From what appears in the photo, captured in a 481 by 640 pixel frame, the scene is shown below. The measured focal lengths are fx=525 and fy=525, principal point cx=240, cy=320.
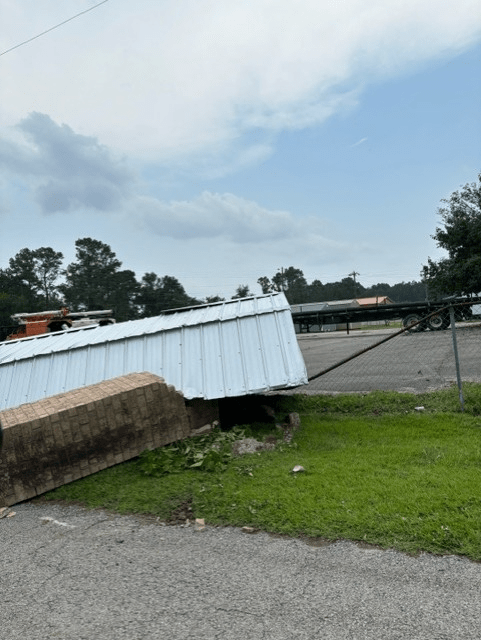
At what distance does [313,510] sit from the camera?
14.8ft

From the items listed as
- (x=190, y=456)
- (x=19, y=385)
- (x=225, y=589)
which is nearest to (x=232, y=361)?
(x=190, y=456)

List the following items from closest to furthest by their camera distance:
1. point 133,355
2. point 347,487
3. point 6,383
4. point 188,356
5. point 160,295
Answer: point 347,487 < point 188,356 < point 133,355 < point 6,383 < point 160,295

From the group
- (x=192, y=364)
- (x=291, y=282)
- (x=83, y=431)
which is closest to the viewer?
(x=83, y=431)

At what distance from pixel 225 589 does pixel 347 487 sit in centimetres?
182

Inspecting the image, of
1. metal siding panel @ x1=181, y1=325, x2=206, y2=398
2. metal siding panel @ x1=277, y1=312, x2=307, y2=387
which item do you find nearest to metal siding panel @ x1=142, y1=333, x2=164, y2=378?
metal siding panel @ x1=181, y1=325, x2=206, y2=398

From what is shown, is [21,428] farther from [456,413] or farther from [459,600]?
[456,413]

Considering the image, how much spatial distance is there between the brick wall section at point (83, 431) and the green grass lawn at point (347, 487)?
202mm

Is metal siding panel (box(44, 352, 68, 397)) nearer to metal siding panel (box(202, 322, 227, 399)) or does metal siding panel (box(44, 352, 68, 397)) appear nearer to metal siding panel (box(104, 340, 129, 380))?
metal siding panel (box(104, 340, 129, 380))

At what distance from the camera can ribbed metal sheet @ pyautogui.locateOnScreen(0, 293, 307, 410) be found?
7410 millimetres

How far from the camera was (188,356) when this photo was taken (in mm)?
7922

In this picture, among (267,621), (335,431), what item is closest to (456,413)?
(335,431)

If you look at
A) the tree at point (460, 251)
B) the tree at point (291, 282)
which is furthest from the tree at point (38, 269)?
the tree at point (460, 251)

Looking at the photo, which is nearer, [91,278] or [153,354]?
[153,354]

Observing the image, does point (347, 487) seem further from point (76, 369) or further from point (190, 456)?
point (76, 369)
